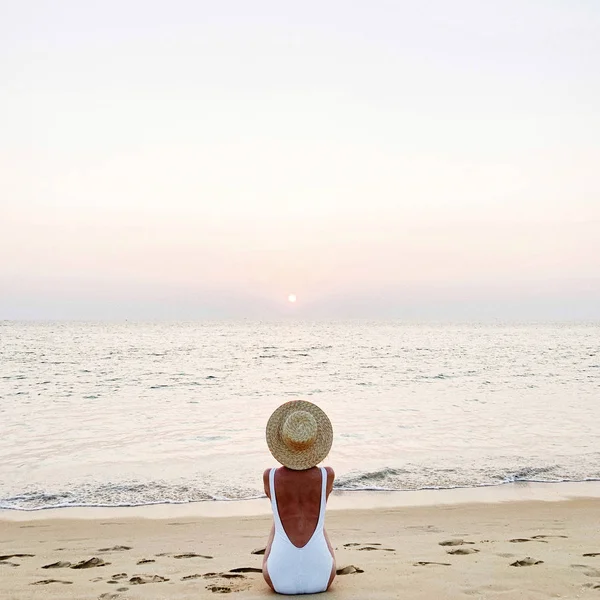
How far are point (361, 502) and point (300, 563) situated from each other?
438 centimetres

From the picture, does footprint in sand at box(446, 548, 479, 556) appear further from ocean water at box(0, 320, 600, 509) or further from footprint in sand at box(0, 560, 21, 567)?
footprint in sand at box(0, 560, 21, 567)

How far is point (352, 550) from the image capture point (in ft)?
21.2

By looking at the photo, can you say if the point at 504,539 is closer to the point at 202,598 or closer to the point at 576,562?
the point at 576,562

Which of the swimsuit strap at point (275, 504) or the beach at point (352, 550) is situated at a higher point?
the swimsuit strap at point (275, 504)

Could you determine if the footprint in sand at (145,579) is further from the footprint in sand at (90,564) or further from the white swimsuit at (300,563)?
the white swimsuit at (300,563)

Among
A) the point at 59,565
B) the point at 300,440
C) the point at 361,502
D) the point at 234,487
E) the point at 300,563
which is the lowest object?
the point at 361,502

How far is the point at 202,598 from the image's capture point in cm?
483

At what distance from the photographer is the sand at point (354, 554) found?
5004 mm

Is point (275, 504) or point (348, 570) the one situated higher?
point (275, 504)

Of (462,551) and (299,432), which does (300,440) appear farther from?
(462,551)

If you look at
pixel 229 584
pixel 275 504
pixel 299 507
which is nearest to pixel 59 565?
pixel 229 584

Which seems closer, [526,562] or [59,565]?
[526,562]

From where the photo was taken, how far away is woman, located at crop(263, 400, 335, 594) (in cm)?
477

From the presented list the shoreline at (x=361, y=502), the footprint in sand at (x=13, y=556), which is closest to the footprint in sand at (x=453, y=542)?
the shoreline at (x=361, y=502)
